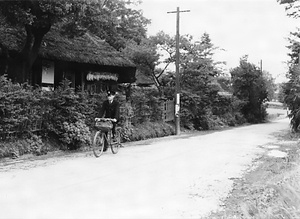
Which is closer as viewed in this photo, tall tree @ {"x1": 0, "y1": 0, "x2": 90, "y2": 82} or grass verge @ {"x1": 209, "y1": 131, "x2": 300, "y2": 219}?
grass verge @ {"x1": 209, "y1": 131, "x2": 300, "y2": 219}

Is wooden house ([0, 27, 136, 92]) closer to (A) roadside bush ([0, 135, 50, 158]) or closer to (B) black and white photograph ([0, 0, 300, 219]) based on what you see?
(B) black and white photograph ([0, 0, 300, 219])

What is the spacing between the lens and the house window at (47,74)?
1789 cm

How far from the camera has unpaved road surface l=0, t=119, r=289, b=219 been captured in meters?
5.52

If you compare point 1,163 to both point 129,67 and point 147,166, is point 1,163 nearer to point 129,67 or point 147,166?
→ point 147,166

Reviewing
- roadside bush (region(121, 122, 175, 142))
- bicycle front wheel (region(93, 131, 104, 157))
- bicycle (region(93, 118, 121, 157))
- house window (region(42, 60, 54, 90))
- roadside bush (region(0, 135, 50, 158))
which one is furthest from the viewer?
house window (region(42, 60, 54, 90))

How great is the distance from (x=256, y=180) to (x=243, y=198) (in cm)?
192

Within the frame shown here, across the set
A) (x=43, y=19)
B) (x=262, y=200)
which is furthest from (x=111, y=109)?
(x=262, y=200)

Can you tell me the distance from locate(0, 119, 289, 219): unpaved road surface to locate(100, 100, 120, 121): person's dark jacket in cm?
124

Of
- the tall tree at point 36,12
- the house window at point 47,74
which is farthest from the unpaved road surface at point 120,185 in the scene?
the house window at point 47,74

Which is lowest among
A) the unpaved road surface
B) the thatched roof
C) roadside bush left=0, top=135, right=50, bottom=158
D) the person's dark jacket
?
the unpaved road surface

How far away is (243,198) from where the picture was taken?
6281 millimetres

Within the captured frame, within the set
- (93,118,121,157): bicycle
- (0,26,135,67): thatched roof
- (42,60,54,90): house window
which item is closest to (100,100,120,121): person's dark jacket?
(93,118,121,157): bicycle

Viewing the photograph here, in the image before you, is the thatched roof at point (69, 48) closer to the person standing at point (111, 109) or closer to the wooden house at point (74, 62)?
the wooden house at point (74, 62)

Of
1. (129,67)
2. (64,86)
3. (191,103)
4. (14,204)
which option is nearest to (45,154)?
(64,86)
